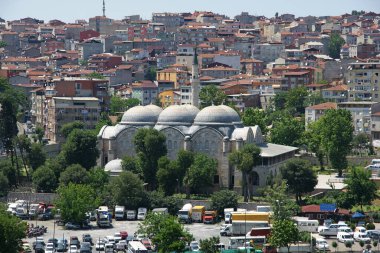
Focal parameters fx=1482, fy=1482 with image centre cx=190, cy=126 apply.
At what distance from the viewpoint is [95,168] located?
5319cm

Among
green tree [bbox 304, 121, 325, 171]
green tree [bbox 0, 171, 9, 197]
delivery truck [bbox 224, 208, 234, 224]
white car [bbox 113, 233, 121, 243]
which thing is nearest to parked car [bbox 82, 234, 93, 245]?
white car [bbox 113, 233, 121, 243]

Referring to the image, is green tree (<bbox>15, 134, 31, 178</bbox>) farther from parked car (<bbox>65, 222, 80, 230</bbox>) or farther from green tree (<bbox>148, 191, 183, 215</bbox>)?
parked car (<bbox>65, 222, 80, 230</bbox>)

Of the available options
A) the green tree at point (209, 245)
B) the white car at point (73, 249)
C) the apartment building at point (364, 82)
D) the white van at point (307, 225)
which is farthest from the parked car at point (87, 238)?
the apartment building at point (364, 82)

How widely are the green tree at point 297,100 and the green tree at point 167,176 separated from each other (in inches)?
920

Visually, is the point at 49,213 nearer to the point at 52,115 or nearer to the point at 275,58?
the point at 52,115

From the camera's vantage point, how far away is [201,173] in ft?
165

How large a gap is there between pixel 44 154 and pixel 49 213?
782cm

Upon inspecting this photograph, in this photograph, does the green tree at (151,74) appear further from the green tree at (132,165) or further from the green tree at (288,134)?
the green tree at (132,165)

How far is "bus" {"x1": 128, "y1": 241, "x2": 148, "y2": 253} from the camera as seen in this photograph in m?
39.8

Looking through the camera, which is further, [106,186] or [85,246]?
[106,186]

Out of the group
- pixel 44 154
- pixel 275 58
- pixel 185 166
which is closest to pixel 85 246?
pixel 185 166

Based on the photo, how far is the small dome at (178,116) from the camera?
54.3m

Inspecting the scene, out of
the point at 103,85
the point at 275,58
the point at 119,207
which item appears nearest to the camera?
the point at 119,207

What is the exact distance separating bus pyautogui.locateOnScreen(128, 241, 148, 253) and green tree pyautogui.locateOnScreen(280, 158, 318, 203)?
935cm
